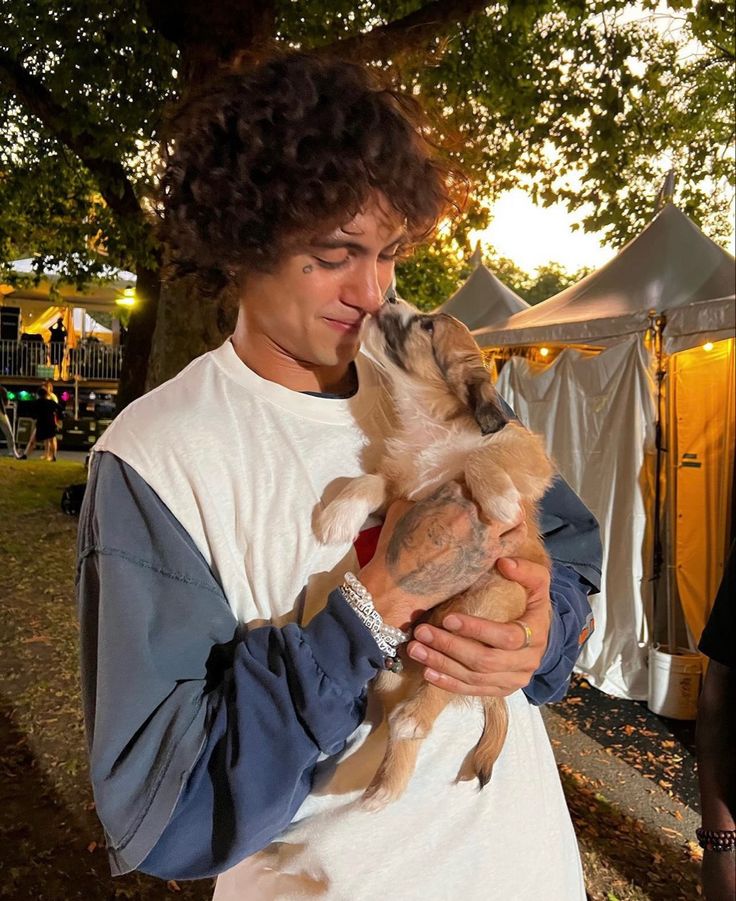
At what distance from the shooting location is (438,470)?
1.73 m

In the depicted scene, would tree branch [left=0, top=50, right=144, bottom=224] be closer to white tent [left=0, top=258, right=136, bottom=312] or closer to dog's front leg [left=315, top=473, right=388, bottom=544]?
white tent [left=0, top=258, right=136, bottom=312]

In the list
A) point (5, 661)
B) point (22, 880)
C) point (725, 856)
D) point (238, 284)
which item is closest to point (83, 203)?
point (5, 661)

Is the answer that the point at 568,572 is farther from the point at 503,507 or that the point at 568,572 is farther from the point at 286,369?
the point at 286,369

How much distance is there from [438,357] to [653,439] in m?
5.87

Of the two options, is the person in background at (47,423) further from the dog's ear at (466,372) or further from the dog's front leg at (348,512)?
the dog's front leg at (348,512)

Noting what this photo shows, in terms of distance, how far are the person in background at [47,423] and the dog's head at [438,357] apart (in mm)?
20450

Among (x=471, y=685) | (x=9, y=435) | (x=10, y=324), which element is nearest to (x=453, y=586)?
(x=471, y=685)

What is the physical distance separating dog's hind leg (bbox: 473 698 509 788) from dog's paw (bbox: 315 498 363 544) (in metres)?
0.47

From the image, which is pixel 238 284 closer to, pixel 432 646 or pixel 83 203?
pixel 432 646

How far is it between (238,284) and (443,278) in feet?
53.4

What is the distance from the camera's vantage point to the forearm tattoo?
1.31 metres

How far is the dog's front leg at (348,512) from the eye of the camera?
1361 mm

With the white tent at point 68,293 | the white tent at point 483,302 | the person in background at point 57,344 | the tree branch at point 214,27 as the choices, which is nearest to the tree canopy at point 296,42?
the tree branch at point 214,27

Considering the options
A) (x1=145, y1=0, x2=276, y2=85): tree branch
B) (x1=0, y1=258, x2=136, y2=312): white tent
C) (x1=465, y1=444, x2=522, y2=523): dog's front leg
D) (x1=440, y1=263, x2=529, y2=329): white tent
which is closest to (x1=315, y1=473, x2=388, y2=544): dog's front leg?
(x1=465, y1=444, x2=522, y2=523): dog's front leg
